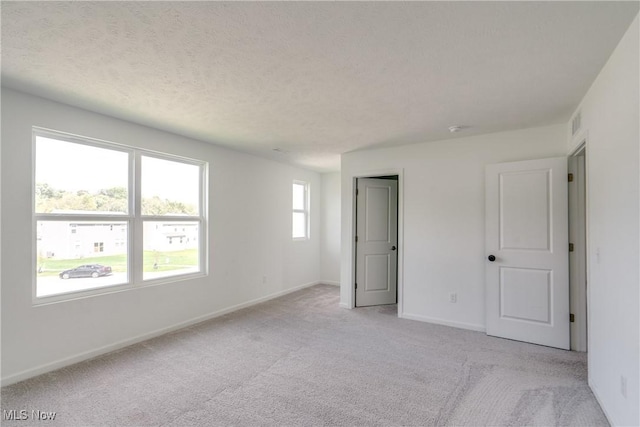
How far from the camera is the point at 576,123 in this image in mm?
2889

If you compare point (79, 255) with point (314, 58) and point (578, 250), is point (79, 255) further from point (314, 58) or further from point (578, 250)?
point (578, 250)

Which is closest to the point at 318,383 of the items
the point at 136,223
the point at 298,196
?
the point at 136,223

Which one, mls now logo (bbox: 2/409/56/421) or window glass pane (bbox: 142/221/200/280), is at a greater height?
window glass pane (bbox: 142/221/200/280)

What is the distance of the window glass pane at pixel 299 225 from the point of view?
20.4 feet

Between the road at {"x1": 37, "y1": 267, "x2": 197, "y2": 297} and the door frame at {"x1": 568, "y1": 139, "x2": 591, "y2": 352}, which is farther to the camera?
the door frame at {"x1": 568, "y1": 139, "x2": 591, "y2": 352}

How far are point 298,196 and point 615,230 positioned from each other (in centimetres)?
505

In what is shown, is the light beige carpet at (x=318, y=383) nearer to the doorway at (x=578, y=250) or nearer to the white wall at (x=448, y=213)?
the doorway at (x=578, y=250)

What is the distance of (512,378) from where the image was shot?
8.53 feet

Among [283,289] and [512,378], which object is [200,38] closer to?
[512,378]

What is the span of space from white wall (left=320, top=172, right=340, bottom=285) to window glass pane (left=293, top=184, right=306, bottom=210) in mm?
527

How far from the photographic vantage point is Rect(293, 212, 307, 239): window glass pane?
622cm

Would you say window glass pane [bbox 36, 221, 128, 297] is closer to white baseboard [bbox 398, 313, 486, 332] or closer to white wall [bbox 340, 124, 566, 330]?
white wall [bbox 340, 124, 566, 330]

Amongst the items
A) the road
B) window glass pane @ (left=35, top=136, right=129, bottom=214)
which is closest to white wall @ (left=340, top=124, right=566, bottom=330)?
window glass pane @ (left=35, top=136, right=129, bottom=214)

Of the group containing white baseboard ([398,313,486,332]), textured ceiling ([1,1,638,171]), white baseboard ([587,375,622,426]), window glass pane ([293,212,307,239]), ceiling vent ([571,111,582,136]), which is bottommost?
white baseboard ([398,313,486,332])
